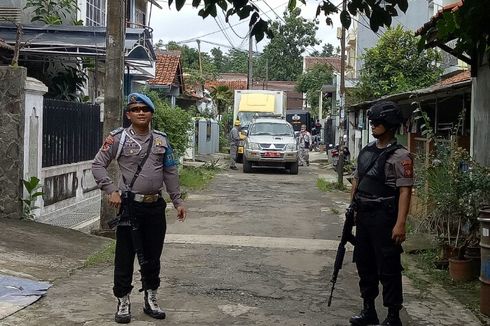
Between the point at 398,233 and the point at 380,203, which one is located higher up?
the point at 380,203

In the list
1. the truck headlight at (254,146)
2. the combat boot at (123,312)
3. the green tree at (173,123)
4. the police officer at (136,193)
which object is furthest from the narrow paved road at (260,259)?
the truck headlight at (254,146)

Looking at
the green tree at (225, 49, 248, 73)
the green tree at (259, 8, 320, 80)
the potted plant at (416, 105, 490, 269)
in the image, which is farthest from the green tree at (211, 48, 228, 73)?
the potted plant at (416, 105, 490, 269)

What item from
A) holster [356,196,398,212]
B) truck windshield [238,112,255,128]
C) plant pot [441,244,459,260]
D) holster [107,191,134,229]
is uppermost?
truck windshield [238,112,255,128]

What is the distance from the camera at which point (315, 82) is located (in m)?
58.2

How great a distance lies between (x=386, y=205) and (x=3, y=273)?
3760mm

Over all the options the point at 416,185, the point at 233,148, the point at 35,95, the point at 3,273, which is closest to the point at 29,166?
the point at 35,95

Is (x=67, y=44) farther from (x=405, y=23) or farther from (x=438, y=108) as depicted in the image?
(x=405, y=23)

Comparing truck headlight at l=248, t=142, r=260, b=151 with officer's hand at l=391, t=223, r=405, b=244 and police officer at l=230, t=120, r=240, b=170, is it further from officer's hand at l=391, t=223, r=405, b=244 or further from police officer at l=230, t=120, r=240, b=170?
officer's hand at l=391, t=223, r=405, b=244

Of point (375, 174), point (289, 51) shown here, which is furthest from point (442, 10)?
point (289, 51)

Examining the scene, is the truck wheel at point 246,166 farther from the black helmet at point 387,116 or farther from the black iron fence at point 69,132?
the black helmet at point 387,116

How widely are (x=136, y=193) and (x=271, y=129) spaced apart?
1898 cm

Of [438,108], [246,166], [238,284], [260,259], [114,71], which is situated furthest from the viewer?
[246,166]

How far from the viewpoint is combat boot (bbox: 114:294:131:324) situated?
5648 mm

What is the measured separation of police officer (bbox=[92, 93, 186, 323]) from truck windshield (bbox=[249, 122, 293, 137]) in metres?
18.5
